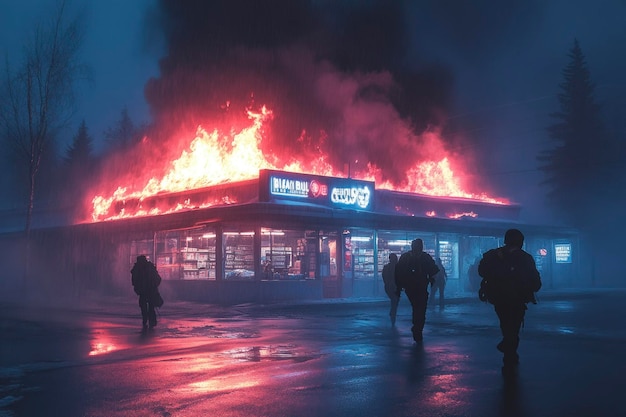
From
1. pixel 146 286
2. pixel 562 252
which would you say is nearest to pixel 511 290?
pixel 146 286

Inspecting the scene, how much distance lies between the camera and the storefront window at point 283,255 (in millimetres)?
26188

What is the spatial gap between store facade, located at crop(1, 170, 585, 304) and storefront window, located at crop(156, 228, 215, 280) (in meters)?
0.04

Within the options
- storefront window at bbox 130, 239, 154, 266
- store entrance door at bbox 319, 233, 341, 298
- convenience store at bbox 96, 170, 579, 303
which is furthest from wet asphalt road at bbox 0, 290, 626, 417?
storefront window at bbox 130, 239, 154, 266

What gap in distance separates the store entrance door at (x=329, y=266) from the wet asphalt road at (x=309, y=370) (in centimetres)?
1143

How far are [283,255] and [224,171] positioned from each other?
309 inches

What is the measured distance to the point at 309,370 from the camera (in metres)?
8.65

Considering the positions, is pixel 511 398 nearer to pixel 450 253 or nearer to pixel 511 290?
pixel 511 290

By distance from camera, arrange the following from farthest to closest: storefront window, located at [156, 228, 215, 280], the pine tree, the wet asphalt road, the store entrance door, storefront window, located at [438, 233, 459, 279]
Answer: the pine tree → storefront window, located at [438, 233, 459, 279] → the store entrance door → storefront window, located at [156, 228, 215, 280] → the wet asphalt road

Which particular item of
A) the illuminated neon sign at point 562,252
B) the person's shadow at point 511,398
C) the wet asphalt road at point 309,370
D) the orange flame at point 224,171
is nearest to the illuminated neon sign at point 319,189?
the orange flame at point 224,171

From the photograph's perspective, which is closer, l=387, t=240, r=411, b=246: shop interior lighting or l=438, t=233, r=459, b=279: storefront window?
Answer: l=387, t=240, r=411, b=246: shop interior lighting

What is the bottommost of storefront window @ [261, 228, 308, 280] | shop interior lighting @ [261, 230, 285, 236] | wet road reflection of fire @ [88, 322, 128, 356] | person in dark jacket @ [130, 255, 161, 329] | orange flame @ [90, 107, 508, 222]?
wet road reflection of fire @ [88, 322, 128, 356]

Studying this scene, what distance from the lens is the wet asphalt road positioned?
650 centimetres

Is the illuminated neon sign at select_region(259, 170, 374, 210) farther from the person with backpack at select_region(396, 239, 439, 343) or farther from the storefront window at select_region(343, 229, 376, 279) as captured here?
the person with backpack at select_region(396, 239, 439, 343)

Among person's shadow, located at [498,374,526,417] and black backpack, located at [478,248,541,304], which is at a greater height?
black backpack, located at [478,248,541,304]
